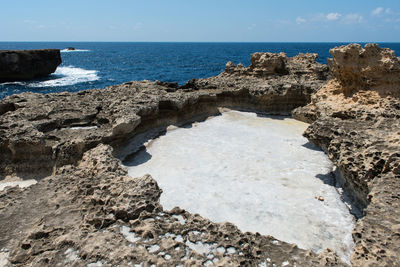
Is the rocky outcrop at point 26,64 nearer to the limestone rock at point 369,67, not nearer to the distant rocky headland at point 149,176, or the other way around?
the distant rocky headland at point 149,176

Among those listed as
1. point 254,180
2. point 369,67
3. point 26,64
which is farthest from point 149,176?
point 26,64

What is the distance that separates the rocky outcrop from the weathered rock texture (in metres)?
35.7

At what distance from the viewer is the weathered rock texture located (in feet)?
12.6

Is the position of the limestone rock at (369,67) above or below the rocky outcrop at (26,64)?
above

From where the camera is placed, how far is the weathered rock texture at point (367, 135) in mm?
3842

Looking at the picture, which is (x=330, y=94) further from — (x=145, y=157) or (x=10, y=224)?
(x=10, y=224)

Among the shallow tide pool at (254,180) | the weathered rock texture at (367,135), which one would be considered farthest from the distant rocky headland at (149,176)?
the shallow tide pool at (254,180)

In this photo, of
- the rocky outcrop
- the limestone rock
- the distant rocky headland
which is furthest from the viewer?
the rocky outcrop

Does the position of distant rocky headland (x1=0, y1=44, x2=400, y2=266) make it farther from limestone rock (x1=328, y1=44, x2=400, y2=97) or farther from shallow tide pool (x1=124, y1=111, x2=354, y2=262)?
shallow tide pool (x1=124, y1=111, x2=354, y2=262)

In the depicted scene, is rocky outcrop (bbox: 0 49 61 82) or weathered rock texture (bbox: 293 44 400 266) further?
rocky outcrop (bbox: 0 49 61 82)

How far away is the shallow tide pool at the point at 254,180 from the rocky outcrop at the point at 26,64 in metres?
33.1

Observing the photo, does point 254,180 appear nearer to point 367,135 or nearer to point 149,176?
point 367,135

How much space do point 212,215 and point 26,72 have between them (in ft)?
127

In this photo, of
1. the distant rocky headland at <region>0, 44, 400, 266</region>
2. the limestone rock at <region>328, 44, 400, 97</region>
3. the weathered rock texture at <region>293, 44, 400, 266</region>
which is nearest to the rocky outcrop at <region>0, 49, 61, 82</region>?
the distant rocky headland at <region>0, 44, 400, 266</region>
